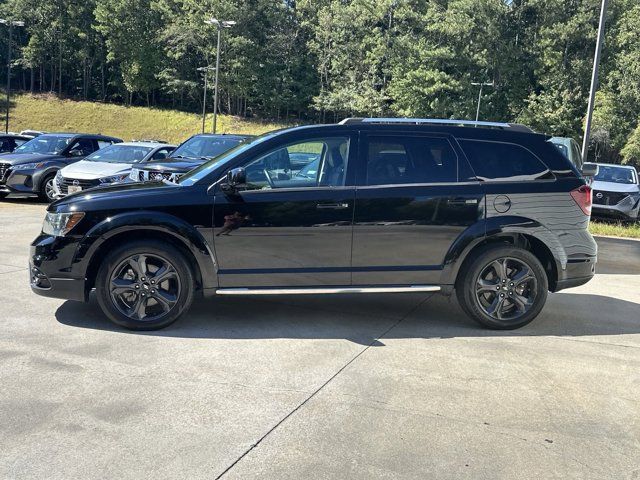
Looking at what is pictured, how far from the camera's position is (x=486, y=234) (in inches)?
208

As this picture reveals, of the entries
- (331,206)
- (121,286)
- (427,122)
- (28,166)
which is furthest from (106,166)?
(427,122)

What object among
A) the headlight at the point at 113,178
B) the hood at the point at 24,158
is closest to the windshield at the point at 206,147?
the headlight at the point at 113,178

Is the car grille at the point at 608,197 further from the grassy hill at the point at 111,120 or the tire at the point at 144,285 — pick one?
the grassy hill at the point at 111,120

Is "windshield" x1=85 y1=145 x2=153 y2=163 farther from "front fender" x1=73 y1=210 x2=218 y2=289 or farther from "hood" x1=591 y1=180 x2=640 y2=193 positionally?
"hood" x1=591 y1=180 x2=640 y2=193

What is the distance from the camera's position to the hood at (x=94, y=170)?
40.6 ft

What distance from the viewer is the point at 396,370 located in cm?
433

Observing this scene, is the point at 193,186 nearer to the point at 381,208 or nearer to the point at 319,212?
the point at 319,212

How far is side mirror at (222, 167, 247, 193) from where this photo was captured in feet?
16.0

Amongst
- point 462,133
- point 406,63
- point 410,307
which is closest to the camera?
point 462,133

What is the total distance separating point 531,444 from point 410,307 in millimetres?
2891

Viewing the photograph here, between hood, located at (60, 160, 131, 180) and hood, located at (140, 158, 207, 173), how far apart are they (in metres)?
1.74

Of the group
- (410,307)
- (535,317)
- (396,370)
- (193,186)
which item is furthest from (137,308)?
(535,317)

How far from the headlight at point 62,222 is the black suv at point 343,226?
0.05 ft

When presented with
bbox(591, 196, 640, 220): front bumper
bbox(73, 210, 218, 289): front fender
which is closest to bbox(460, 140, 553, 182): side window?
bbox(73, 210, 218, 289): front fender
